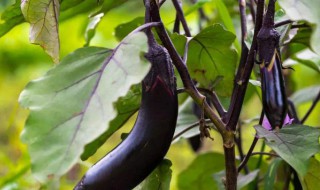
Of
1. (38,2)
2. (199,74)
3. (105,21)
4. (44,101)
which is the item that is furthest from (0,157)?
(44,101)

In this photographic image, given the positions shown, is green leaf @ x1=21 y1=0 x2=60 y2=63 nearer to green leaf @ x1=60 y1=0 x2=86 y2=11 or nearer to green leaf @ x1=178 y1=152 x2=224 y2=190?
green leaf @ x1=60 y1=0 x2=86 y2=11

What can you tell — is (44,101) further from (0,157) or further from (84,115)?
(0,157)

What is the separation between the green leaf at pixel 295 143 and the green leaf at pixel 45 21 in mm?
255

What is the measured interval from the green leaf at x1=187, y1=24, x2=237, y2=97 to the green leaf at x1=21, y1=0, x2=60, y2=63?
0.20 meters

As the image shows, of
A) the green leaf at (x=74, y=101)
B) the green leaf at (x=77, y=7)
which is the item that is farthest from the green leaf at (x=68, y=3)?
the green leaf at (x=74, y=101)

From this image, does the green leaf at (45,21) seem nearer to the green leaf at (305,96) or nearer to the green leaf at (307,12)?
the green leaf at (307,12)

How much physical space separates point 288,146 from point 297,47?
507 millimetres

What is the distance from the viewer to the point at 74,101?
607 millimetres

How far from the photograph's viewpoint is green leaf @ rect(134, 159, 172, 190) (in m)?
0.76

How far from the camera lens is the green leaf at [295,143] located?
2.29 feet

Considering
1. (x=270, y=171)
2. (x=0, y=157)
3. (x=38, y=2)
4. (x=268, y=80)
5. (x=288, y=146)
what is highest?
(x=38, y=2)

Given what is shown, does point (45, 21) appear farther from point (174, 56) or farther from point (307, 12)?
point (307, 12)

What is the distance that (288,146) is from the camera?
729mm

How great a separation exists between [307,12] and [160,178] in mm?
276
